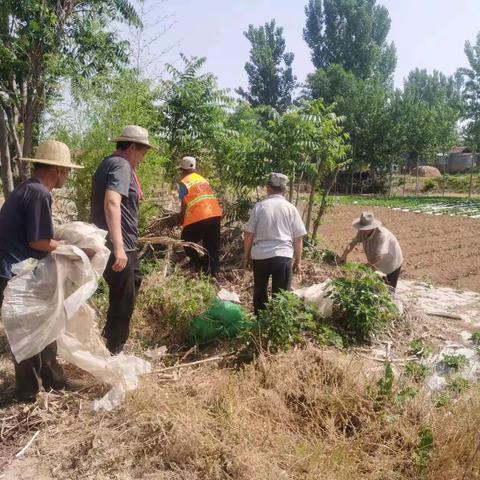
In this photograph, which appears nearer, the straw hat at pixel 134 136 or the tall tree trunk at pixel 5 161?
the straw hat at pixel 134 136

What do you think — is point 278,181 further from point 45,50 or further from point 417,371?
point 45,50

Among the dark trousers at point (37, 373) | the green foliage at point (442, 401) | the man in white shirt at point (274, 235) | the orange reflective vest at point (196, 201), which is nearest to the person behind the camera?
the green foliage at point (442, 401)

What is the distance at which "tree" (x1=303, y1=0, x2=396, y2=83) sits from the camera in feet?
121

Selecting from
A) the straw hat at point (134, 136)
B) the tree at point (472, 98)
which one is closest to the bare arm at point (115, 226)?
the straw hat at point (134, 136)

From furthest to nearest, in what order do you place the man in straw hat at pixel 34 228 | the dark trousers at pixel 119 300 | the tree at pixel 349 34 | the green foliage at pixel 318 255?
the tree at pixel 349 34
the green foliage at pixel 318 255
the dark trousers at pixel 119 300
the man in straw hat at pixel 34 228

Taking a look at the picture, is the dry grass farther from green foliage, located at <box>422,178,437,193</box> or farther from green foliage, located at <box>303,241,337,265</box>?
green foliage, located at <box>422,178,437,193</box>

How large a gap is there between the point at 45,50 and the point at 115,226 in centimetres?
506

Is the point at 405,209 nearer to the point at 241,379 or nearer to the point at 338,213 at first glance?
the point at 338,213

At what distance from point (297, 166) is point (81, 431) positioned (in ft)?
16.0

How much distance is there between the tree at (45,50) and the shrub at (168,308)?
131 inches

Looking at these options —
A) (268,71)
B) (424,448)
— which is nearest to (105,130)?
(424,448)

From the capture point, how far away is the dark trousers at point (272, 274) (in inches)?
177

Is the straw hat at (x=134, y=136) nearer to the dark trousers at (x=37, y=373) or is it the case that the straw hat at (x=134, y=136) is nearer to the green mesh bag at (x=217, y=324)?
the dark trousers at (x=37, y=373)

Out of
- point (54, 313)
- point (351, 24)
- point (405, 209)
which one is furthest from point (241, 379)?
point (351, 24)
